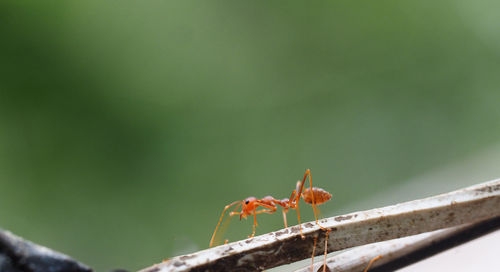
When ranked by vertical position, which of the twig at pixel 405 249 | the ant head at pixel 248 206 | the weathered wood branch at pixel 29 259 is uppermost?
the weathered wood branch at pixel 29 259

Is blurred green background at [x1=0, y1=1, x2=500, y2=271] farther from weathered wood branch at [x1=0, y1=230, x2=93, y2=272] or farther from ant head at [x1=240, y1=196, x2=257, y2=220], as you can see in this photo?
weathered wood branch at [x1=0, y1=230, x2=93, y2=272]

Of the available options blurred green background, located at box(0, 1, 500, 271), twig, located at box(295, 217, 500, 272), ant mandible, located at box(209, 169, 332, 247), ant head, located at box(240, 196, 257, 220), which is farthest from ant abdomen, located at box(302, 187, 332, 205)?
blurred green background, located at box(0, 1, 500, 271)

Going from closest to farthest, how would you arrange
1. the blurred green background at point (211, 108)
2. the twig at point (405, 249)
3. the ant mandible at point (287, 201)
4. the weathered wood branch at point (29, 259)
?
the weathered wood branch at point (29, 259) < the twig at point (405, 249) < the ant mandible at point (287, 201) < the blurred green background at point (211, 108)

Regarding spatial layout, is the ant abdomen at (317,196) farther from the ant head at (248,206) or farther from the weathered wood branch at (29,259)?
the weathered wood branch at (29,259)

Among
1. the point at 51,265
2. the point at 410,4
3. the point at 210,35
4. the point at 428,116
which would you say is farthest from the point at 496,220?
the point at 410,4

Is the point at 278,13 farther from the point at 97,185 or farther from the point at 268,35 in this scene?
the point at 97,185

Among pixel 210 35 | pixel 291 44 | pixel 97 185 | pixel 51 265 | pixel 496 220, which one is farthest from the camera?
pixel 291 44

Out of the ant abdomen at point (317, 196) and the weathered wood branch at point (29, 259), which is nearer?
the weathered wood branch at point (29, 259)

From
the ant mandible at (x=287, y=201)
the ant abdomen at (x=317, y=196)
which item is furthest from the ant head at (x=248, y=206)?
the ant abdomen at (x=317, y=196)
